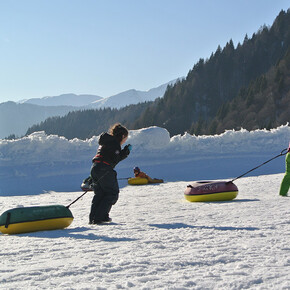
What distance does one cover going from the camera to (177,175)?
1941 cm

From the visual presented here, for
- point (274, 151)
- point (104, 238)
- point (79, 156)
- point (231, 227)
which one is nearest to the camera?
point (104, 238)

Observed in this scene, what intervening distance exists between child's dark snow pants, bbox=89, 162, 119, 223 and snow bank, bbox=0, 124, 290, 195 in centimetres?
1134

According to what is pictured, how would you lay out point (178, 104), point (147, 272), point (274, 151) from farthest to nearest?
point (178, 104), point (274, 151), point (147, 272)

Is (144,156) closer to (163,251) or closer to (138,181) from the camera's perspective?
(138,181)

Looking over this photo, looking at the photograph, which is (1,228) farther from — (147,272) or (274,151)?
(274,151)

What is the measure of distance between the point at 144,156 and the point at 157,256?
2006cm

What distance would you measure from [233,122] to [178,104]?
2483 cm

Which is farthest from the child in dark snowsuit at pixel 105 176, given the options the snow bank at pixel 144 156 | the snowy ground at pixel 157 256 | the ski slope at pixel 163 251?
the snow bank at pixel 144 156

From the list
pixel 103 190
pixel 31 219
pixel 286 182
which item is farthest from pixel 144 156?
pixel 31 219

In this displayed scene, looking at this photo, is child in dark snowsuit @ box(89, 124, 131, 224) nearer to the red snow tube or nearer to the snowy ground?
the snowy ground

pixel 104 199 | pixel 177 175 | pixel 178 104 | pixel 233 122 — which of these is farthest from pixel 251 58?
pixel 104 199

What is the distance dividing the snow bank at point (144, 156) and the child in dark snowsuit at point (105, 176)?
1135 cm

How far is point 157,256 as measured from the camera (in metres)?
3.14

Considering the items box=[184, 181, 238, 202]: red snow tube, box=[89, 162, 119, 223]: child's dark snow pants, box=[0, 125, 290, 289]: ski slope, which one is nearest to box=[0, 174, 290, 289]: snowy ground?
box=[0, 125, 290, 289]: ski slope
